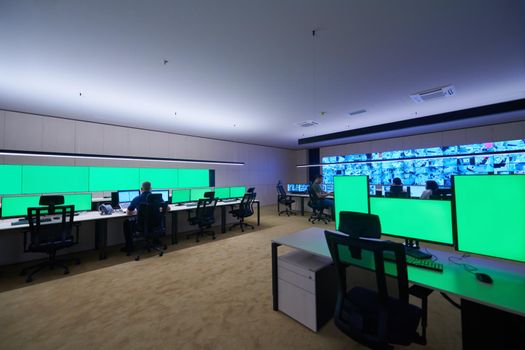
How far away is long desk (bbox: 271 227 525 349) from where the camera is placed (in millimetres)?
1096

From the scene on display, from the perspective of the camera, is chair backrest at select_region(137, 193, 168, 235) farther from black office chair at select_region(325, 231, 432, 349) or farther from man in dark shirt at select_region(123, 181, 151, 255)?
black office chair at select_region(325, 231, 432, 349)

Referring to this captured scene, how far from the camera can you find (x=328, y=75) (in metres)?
3.21

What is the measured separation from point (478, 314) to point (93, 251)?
5.59 metres

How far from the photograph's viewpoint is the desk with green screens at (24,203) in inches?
133

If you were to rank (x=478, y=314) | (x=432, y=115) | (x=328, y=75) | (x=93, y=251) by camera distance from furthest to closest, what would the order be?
1. (x=432, y=115)
2. (x=93, y=251)
3. (x=328, y=75)
4. (x=478, y=314)

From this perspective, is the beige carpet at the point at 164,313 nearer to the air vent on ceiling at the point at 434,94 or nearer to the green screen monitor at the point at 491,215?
the green screen monitor at the point at 491,215

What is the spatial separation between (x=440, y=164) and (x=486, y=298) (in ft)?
26.1

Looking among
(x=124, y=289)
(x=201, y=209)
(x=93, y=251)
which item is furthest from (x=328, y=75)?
(x=93, y=251)

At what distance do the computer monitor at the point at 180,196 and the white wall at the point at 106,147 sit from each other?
48 cm

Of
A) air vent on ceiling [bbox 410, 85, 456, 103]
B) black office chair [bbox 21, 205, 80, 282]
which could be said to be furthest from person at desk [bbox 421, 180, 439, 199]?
black office chair [bbox 21, 205, 80, 282]

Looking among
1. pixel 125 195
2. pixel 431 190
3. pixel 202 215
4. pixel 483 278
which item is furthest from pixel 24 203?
pixel 431 190

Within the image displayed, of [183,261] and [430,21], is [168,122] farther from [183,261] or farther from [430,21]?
[430,21]

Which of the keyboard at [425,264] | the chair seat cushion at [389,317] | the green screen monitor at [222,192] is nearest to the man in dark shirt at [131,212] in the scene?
the green screen monitor at [222,192]

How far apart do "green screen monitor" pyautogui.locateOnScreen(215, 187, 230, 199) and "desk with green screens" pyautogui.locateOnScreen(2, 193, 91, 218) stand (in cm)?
294
